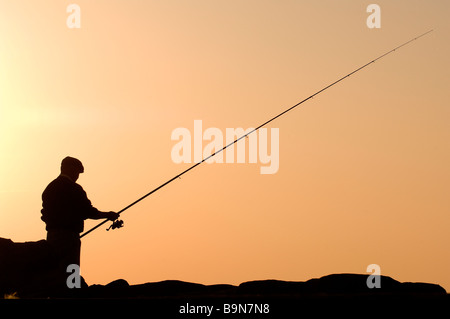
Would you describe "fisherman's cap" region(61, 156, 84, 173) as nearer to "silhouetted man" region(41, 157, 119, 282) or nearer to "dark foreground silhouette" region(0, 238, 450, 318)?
"silhouetted man" region(41, 157, 119, 282)

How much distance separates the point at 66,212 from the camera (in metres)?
10.9

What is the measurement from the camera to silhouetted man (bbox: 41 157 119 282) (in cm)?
1077

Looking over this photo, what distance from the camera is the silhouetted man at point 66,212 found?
10.8m

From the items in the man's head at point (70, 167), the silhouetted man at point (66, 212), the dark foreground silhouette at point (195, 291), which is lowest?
the dark foreground silhouette at point (195, 291)

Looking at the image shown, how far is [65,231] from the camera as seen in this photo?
1085 cm

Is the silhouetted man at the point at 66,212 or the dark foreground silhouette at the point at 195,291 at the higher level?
the silhouetted man at the point at 66,212

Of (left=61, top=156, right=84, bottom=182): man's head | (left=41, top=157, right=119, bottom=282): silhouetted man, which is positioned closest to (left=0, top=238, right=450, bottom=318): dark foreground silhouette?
(left=41, top=157, right=119, bottom=282): silhouetted man

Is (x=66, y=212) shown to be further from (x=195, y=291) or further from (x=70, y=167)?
(x=195, y=291)

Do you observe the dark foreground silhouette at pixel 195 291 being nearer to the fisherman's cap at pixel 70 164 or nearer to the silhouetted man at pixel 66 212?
the silhouetted man at pixel 66 212

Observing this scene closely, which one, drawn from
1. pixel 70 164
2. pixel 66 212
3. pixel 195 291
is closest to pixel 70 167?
pixel 70 164

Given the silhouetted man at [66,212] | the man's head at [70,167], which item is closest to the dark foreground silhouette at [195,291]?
the silhouetted man at [66,212]
